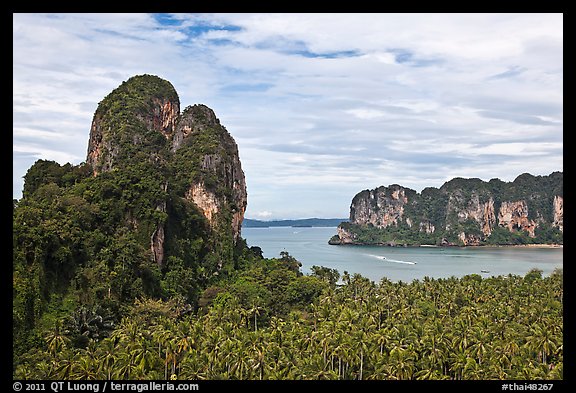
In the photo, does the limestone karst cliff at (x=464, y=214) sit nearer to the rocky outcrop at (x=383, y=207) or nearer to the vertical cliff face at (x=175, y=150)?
the rocky outcrop at (x=383, y=207)

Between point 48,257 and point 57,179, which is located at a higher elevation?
point 57,179

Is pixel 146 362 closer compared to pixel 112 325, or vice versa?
pixel 146 362

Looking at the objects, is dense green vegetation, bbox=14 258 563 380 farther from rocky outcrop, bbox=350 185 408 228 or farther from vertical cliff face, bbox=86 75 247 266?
rocky outcrop, bbox=350 185 408 228

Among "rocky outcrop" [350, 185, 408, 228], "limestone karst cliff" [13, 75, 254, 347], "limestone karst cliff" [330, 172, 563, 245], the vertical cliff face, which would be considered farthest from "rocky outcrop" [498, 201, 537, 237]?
"limestone karst cliff" [13, 75, 254, 347]

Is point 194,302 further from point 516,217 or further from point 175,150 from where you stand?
point 516,217

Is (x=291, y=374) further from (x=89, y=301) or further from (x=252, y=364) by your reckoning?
(x=89, y=301)
